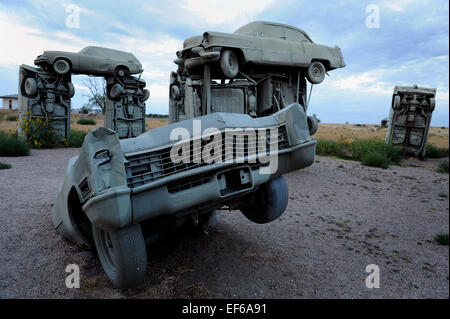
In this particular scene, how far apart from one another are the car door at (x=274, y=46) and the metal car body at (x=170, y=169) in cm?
417

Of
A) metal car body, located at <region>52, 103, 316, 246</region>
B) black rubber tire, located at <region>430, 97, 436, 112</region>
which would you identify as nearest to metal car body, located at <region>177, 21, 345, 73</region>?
metal car body, located at <region>52, 103, 316, 246</region>

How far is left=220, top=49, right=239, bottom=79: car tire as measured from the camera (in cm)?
604

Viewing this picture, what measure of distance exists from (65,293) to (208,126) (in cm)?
163

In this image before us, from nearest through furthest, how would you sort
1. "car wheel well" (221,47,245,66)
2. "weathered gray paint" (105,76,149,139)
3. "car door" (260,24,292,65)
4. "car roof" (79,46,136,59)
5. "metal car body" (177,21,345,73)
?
"metal car body" (177,21,345,73)
"car wheel well" (221,47,245,66)
"car door" (260,24,292,65)
"car roof" (79,46,136,59)
"weathered gray paint" (105,76,149,139)

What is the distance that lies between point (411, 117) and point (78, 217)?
11.8 metres

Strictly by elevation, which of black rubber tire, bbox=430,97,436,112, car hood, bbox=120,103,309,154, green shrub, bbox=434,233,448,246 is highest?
black rubber tire, bbox=430,97,436,112

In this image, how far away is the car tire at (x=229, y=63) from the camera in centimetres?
604

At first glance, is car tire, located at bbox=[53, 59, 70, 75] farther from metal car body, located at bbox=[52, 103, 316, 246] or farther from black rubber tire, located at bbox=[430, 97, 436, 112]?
black rubber tire, located at bbox=[430, 97, 436, 112]

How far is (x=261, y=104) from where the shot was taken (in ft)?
23.6

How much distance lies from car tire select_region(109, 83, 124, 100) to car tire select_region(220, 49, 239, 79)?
7362 millimetres

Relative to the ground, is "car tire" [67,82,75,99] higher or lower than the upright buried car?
higher

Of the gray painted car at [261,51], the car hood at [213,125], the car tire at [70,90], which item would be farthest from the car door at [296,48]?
the car tire at [70,90]

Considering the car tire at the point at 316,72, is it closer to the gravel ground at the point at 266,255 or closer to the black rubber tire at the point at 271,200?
the gravel ground at the point at 266,255
